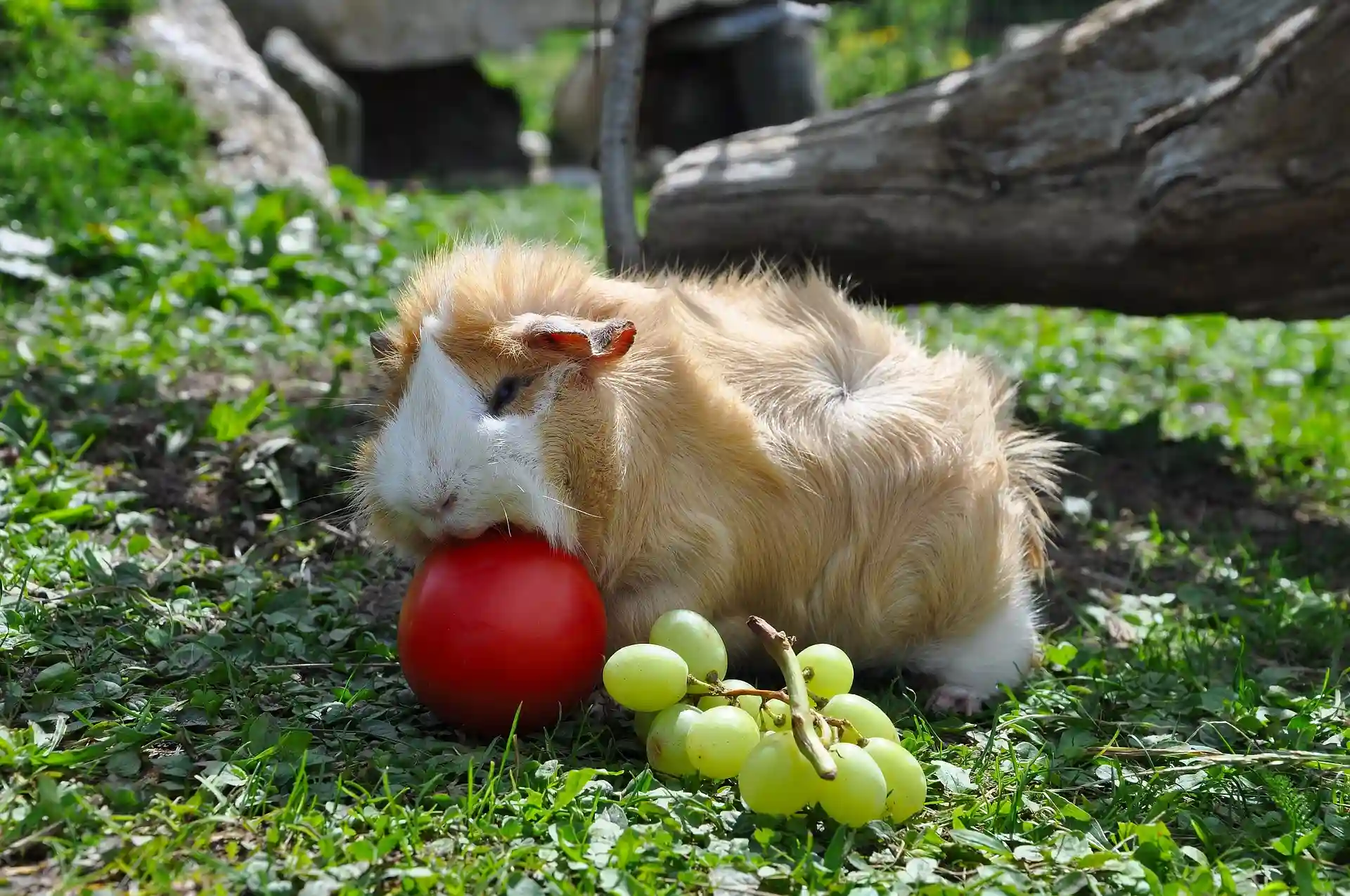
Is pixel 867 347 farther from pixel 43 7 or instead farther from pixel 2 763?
pixel 43 7

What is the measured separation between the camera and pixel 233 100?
611 centimetres

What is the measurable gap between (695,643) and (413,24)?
7783mm

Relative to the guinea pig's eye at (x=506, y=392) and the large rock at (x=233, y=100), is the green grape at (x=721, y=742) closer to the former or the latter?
the guinea pig's eye at (x=506, y=392)

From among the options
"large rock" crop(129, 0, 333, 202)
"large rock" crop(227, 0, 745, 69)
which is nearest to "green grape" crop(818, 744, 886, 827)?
"large rock" crop(129, 0, 333, 202)

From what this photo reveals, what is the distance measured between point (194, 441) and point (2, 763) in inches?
63.8

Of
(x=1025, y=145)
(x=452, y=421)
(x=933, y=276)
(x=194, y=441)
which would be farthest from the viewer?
(x=933, y=276)

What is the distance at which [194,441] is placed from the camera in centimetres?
343

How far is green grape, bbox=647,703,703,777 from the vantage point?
2113 millimetres

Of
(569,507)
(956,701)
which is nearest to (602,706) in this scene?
(569,507)

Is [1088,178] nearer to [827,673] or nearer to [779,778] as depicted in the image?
[827,673]

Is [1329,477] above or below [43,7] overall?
below

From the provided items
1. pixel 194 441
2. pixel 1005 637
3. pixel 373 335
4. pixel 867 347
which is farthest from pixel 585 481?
pixel 194 441

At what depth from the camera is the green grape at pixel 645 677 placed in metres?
2.12

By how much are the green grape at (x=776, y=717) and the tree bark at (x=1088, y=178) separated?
181 centimetres
